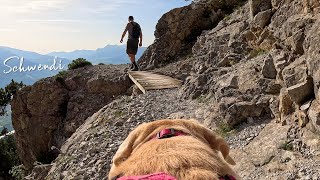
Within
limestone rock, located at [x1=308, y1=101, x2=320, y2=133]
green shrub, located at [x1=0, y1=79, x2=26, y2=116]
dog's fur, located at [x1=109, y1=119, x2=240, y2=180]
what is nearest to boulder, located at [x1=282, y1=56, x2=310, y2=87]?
limestone rock, located at [x1=308, y1=101, x2=320, y2=133]

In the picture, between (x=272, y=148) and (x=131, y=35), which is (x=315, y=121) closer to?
(x=272, y=148)

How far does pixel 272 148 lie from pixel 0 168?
37.5 m

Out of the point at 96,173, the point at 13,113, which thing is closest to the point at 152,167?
the point at 96,173

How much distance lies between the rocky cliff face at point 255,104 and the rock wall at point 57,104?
11905 millimetres

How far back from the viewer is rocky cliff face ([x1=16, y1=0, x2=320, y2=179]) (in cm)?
631

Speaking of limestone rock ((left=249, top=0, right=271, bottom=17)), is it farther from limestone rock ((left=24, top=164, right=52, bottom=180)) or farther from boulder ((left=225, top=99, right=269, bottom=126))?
limestone rock ((left=24, top=164, right=52, bottom=180))

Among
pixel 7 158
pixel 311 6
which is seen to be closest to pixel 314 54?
pixel 311 6

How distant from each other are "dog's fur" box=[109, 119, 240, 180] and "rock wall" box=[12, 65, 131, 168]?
22036 mm

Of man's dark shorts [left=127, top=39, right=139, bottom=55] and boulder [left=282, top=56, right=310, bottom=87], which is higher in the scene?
man's dark shorts [left=127, top=39, right=139, bottom=55]

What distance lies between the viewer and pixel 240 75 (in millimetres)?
10250

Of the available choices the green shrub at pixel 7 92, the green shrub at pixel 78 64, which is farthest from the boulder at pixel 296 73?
the green shrub at pixel 7 92

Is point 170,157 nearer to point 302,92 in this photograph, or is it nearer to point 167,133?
point 167,133

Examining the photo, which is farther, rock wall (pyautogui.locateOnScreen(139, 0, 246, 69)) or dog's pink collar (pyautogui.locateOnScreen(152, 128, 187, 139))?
rock wall (pyautogui.locateOnScreen(139, 0, 246, 69))

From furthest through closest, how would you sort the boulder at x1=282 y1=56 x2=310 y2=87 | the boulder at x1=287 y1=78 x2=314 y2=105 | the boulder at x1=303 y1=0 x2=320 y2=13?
the boulder at x1=303 y1=0 x2=320 y2=13 < the boulder at x1=282 y1=56 x2=310 y2=87 < the boulder at x1=287 y1=78 x2=314 y2=105
